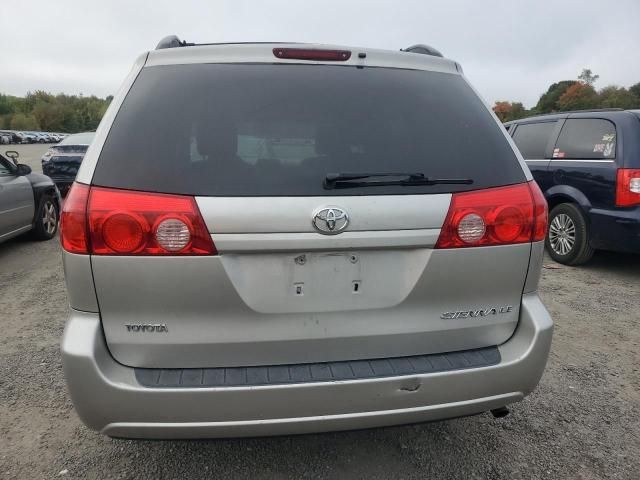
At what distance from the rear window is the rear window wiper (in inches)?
0.8

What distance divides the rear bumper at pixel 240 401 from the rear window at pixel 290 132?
642mm

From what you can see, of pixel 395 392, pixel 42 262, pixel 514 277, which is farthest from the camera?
pixel 42 262

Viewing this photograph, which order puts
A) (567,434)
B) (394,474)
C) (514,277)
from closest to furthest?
(514,277), (394,474), (567,434)

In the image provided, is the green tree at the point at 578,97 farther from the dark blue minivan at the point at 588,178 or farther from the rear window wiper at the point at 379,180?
the rear window wiper at the point at 379,180

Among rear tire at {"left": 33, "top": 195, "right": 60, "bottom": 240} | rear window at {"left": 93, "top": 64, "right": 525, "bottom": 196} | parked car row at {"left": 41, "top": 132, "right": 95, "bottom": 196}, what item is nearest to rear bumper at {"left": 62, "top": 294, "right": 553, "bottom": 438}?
rear window at {"left": 93, "top": 64, "right": 525, "bottom": 196}

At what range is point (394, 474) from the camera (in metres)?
2.26

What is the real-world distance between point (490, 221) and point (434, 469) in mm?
1249

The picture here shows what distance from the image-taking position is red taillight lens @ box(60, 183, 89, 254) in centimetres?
171

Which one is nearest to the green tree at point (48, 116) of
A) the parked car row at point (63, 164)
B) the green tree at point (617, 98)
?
the green tree at point (617, 98)

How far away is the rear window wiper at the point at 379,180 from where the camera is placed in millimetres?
1787

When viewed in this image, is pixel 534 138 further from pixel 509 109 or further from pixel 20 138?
pixel 509 109

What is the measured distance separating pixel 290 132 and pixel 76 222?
0.86 meters

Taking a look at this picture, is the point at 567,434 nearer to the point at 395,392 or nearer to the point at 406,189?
the point at 395,392

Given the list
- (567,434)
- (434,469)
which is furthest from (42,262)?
(567,434)
